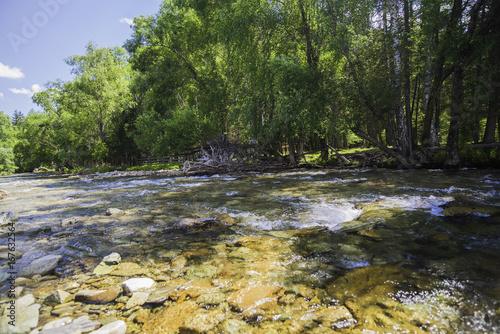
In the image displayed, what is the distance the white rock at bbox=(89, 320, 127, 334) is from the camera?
208 centimetres

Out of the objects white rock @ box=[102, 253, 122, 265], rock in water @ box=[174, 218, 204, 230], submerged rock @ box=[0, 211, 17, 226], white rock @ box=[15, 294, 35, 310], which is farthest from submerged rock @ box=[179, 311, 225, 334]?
submerged rock @ box=[0, 211, 17, 226]

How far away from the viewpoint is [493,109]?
11.8 m

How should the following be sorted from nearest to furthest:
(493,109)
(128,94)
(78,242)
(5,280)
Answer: (5,280), (78,242), (493,109), (128,94)

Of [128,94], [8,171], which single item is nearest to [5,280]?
[128,94]

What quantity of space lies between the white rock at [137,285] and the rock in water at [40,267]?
1.42m

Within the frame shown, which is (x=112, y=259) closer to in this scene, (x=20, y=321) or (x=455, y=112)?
(x=20, y=321)

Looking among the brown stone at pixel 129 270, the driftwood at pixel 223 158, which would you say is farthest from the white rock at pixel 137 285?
the driftwood at pixel 223 158

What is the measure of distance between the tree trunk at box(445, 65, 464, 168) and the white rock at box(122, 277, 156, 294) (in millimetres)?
14921

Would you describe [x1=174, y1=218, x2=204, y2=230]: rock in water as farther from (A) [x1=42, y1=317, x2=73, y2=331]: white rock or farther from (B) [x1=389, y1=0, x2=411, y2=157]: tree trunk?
(B) [x1=389, y1=0, x2=411, y2=157]: tree trunk

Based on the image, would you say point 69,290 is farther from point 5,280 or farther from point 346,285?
point 346,285

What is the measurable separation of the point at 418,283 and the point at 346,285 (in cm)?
79

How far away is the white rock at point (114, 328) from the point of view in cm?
208

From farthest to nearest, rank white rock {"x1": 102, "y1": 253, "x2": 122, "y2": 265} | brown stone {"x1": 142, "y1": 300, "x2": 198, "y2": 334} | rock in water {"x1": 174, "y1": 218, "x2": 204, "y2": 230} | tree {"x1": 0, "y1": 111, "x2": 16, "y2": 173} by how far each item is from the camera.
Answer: tree {"x1": 0, "y1": 111, "x2": 16, "y2": 173} → rock in water {"x1": 174, "y1": 218, "x2": 204, "y2": 230} → white rock {"x1": 102, "y1": 253, "x2": 122, "y2": 265} → brown stone {"x1": 142, "y1": 300, "x2": 198, "y2": 334}

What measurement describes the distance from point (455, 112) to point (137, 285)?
15.3 metres
